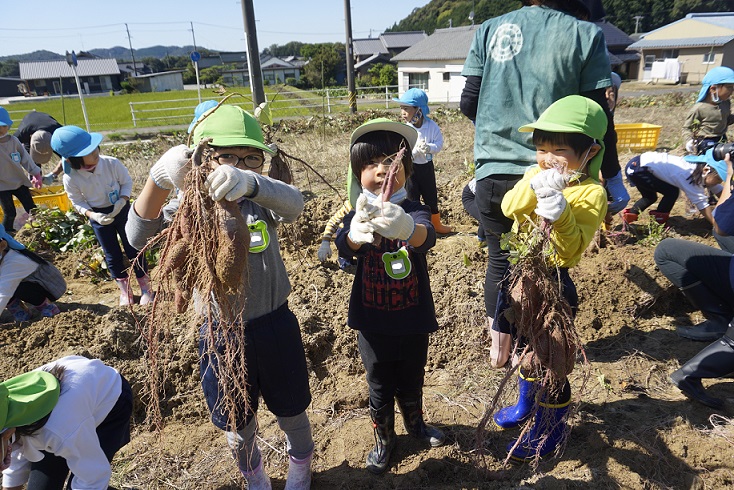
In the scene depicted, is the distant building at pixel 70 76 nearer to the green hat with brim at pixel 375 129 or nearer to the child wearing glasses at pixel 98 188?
the child wearing glasses at pixel 98 188

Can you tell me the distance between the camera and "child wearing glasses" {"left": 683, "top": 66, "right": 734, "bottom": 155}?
4516 mm

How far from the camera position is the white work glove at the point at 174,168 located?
1.46m

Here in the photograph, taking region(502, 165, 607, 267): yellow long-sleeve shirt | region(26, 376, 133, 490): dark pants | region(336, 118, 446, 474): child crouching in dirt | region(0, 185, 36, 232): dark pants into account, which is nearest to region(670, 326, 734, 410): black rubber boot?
region(502, 165, 607, 267): yellow long-sleeve shirt

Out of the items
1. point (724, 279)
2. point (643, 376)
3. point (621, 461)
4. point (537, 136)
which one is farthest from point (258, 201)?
point (724, 279)

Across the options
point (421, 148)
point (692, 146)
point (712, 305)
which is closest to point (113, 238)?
point (421, 148)

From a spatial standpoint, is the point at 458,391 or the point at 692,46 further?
the point at 692,46

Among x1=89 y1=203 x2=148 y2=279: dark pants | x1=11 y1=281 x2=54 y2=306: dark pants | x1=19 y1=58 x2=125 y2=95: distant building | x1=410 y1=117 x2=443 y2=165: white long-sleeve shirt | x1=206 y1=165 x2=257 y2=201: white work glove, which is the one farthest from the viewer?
x1=19 y1=58 x2=125 y2=95: distant building

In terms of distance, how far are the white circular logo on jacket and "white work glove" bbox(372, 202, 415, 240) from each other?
1100 mm

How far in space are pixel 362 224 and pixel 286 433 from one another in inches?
40.4

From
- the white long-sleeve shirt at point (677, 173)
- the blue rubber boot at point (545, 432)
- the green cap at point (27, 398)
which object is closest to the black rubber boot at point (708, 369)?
the blue rubber boot at point (545, 432)

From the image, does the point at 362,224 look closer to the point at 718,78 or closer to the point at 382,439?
the point at 382,439

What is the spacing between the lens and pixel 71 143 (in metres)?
3.35

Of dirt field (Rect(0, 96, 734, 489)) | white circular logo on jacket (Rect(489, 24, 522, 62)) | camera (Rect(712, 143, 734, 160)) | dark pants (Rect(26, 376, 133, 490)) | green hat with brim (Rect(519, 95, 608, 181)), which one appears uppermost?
white circular logo on jacket (Rect(489, 24, 522, 62))

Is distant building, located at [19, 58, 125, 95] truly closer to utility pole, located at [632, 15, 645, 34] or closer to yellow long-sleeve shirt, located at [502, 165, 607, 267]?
utility pole, located at [632, 15, 645, 34]
